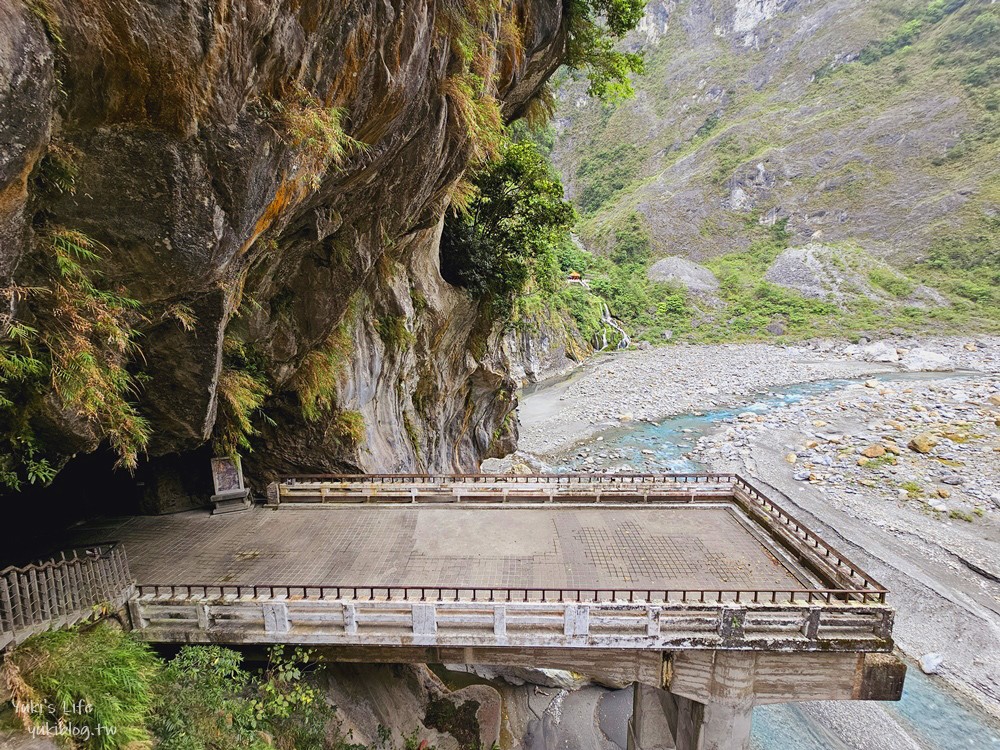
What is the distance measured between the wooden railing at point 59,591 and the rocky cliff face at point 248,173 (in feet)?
5.52

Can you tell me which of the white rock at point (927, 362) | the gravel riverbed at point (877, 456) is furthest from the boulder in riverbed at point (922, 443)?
the white rock at point (927, 362)

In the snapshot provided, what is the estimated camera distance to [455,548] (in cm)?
989

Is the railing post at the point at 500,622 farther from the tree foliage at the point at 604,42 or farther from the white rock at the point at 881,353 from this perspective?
the white rock at the point at 881,353

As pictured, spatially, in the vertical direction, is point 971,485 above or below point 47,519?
below

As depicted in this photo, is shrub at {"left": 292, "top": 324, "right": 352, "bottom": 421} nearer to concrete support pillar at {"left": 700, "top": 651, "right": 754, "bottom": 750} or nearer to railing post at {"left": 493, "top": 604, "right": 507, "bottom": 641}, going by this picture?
railing post at {"left": 493, "top": 604, "right": 507, "bottom": 641}

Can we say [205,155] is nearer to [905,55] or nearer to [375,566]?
[375,566]

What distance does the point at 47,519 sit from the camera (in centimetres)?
1057

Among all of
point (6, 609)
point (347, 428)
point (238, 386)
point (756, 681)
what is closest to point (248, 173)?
point (238, 386)

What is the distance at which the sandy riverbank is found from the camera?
36.9 meters

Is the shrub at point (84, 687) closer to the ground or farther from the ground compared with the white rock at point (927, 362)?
farther from the ground

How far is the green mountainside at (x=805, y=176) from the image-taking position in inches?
2467

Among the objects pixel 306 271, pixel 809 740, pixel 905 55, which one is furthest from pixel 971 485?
pixel 905 55

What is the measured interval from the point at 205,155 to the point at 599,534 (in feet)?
32.0

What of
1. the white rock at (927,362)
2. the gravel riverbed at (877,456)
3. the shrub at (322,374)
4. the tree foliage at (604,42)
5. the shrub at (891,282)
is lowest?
the gravel riverbed at (877,456)
